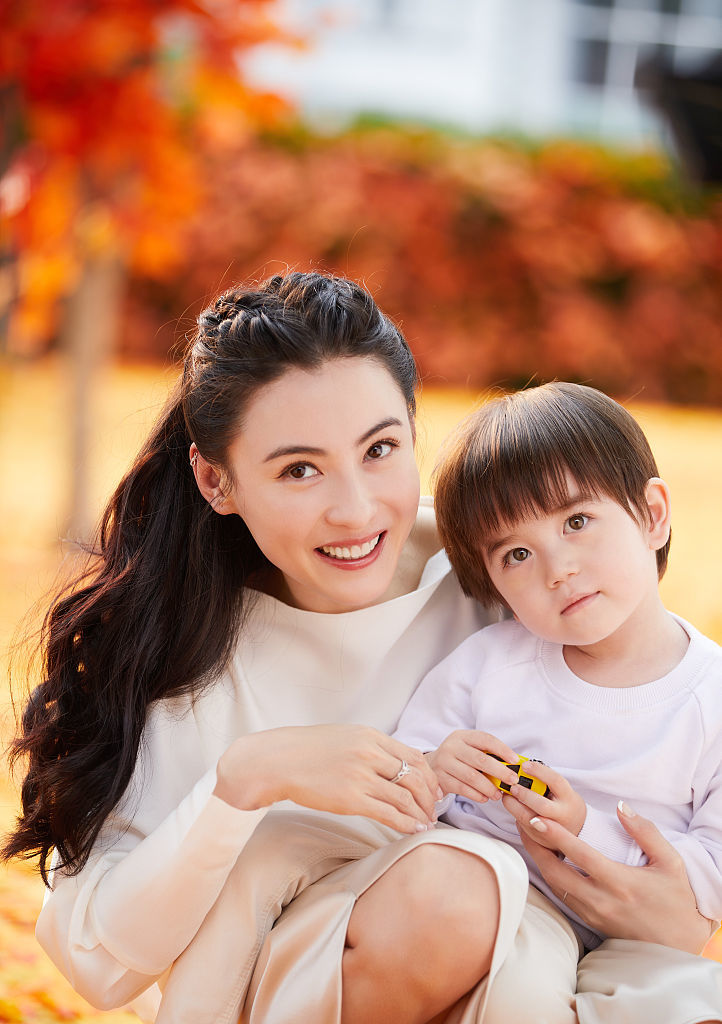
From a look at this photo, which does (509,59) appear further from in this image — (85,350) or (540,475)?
(540,475)

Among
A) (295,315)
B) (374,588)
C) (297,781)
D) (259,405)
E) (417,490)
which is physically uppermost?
(295,315)

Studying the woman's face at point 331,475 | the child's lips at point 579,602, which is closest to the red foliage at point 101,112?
the woman's face at point 331,475

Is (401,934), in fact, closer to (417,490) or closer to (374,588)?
(374,588)

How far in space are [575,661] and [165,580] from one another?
779 mm

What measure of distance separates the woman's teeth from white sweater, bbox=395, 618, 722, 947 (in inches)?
11.4

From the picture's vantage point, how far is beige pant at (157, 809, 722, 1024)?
1.62 m

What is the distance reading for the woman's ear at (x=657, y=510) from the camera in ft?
6.56

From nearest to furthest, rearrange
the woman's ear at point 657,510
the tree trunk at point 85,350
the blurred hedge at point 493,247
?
1. the woman's ear at point 657,510
2. the tree trunk at point 85,350
3. the blurred hedge at point 493,247

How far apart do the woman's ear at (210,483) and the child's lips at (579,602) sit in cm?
64

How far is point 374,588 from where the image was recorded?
2.01 meters

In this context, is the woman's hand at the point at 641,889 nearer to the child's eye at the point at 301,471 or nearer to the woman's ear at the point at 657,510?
the woman's ear at the point at 657,510

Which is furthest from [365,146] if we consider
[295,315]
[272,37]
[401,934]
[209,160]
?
[401,934]

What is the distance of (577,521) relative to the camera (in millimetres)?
1942

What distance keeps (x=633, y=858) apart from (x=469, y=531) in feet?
2.02
